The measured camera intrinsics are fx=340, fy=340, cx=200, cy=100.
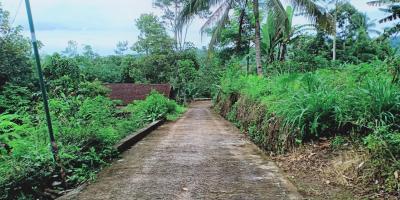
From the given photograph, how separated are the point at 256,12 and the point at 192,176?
10.2 metres

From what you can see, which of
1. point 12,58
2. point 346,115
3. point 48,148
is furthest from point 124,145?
point 12,58

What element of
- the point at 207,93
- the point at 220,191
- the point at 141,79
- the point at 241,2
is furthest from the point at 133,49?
the point at 220,191

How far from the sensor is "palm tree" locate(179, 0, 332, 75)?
1246 centimetres

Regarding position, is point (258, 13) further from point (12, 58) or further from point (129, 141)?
point (12, 58)

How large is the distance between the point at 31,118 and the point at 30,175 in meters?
2.26

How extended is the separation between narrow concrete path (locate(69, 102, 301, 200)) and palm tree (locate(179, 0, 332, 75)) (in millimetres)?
7280

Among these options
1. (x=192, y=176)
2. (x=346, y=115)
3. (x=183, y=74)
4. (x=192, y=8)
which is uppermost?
(x=192, y=8)

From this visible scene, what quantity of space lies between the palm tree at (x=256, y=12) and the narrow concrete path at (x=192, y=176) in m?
7.28

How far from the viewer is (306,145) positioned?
5418mm

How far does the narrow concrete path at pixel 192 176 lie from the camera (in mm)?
4039

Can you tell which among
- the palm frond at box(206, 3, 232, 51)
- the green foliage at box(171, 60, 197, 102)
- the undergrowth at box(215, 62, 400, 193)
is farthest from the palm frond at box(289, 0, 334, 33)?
the green foliage at box(171, 60, 197, 102)

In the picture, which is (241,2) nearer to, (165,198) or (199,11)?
(199,11)

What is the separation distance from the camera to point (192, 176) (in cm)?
486

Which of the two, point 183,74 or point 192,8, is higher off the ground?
point 192,8
